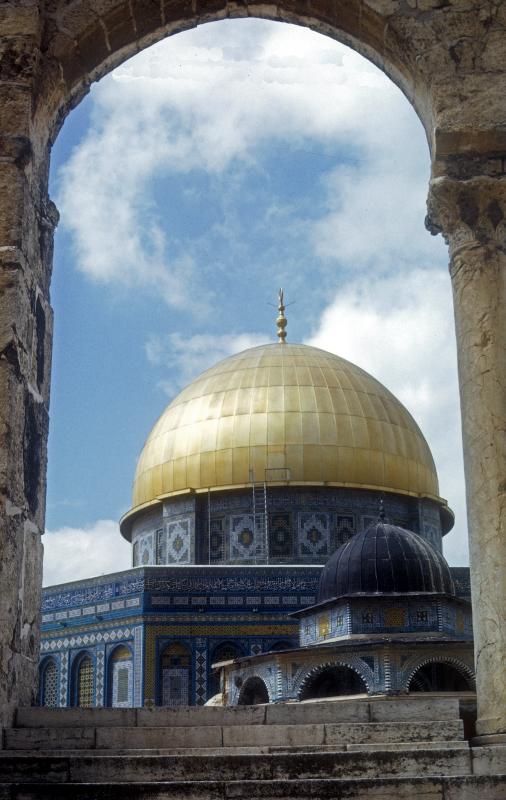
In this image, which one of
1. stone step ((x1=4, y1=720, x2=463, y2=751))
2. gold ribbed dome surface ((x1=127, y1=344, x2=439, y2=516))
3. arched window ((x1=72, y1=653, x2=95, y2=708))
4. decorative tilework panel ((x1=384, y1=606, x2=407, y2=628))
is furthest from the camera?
gold ribbed dome surface ((x1=127, y1=344, x2=439, y2=516))

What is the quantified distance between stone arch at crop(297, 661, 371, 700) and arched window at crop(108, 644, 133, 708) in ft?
19.8

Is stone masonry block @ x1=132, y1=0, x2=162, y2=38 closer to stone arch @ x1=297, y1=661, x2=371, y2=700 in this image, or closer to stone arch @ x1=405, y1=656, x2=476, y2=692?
stone arch @ x1=405, y1=656, x2=476, y2=692

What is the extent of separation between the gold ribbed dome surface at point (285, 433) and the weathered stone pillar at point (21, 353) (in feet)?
71.8

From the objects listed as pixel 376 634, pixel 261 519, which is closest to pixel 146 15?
pixel 376 634

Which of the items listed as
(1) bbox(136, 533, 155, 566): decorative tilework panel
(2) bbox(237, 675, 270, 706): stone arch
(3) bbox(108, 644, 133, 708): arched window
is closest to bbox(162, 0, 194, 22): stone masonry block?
(2) bbox(237, 675, 270, 706): stone arch

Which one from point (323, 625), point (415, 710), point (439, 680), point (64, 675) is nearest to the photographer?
point (415, 710)

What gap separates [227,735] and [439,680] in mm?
15701

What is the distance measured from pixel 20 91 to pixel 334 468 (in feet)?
74.1

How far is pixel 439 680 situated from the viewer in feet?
67.5

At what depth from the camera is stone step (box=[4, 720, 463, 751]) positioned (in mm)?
5453

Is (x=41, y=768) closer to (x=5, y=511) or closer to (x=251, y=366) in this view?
(x=5, y=511)

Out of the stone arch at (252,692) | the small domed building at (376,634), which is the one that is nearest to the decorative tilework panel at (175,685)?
the small domed building at (376,634)

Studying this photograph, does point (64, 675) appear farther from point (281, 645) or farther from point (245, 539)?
point (281, 645)

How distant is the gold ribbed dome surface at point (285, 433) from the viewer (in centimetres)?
2859
